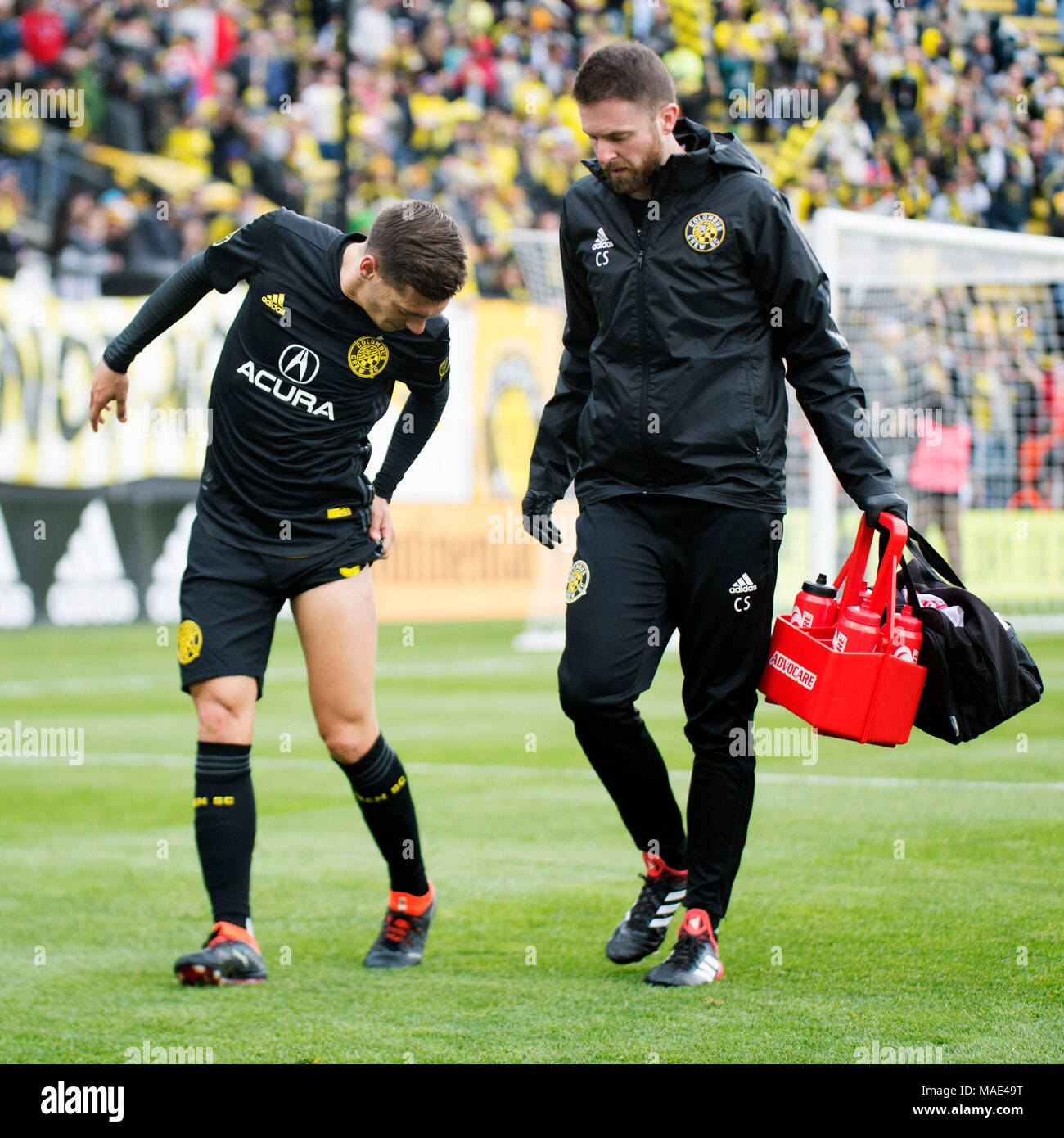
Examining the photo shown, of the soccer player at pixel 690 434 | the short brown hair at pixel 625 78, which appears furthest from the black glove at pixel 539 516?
the short brown hair at pixel 625 78

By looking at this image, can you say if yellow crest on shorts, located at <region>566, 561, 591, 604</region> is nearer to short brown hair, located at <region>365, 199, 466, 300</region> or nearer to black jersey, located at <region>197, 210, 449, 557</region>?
black jersey, located at <region>197, 210, 449, 557</region>

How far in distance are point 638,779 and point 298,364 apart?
1.36 m

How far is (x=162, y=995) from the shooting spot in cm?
398

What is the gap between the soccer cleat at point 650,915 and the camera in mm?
4277

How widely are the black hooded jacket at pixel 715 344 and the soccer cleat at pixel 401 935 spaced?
1.23 m

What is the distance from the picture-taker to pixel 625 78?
392 centimetres

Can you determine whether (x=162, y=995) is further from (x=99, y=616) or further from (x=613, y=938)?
(x=99, y=616)

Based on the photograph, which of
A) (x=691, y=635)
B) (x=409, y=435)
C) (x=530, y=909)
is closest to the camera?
(x=691, y=635)

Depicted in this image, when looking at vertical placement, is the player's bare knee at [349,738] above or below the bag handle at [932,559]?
below

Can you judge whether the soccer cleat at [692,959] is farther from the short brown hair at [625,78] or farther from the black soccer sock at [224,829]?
the short brown hair at [625,78]

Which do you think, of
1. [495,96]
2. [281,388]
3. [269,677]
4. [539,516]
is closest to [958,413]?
[269,677]

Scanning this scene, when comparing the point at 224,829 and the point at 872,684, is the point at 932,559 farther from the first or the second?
the point at 224,829

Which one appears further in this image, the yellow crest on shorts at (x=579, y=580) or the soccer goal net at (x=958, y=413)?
the soccer goal net at (x=958, y=413)

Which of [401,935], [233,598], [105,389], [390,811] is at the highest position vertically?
[105,389]
